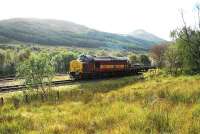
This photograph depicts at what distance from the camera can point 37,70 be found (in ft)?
108

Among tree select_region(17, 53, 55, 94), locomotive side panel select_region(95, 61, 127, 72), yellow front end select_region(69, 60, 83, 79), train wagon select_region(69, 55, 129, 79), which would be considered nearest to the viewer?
tree select_region(17, 53, 55, 94)

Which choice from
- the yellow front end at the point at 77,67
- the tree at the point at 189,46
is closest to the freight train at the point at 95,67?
the yellow front end at the point at 77,67

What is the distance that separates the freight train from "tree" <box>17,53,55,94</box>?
40.9 feet

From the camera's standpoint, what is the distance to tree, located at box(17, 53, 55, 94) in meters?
32.0

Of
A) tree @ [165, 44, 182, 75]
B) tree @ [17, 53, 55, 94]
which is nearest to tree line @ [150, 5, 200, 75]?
tree @ [165, 44, 182, 75]

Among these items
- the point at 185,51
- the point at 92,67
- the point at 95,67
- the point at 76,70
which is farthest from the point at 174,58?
the point at 76,70

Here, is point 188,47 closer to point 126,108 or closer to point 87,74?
point 87,74

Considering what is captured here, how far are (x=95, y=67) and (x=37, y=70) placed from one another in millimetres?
16019

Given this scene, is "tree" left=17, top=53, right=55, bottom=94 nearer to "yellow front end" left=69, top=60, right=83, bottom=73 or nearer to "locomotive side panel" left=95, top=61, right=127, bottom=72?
"yellow front end" left=69, top=60, right=83, bottom=73

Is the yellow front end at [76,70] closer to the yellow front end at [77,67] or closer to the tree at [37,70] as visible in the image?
the yellow front end at [77,67]

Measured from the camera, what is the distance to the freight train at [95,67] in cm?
4697

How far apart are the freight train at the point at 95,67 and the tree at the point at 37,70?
40.9 feet

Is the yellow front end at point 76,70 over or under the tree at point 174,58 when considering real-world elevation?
under

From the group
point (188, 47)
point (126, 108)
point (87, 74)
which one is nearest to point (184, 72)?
point (188, 47)
